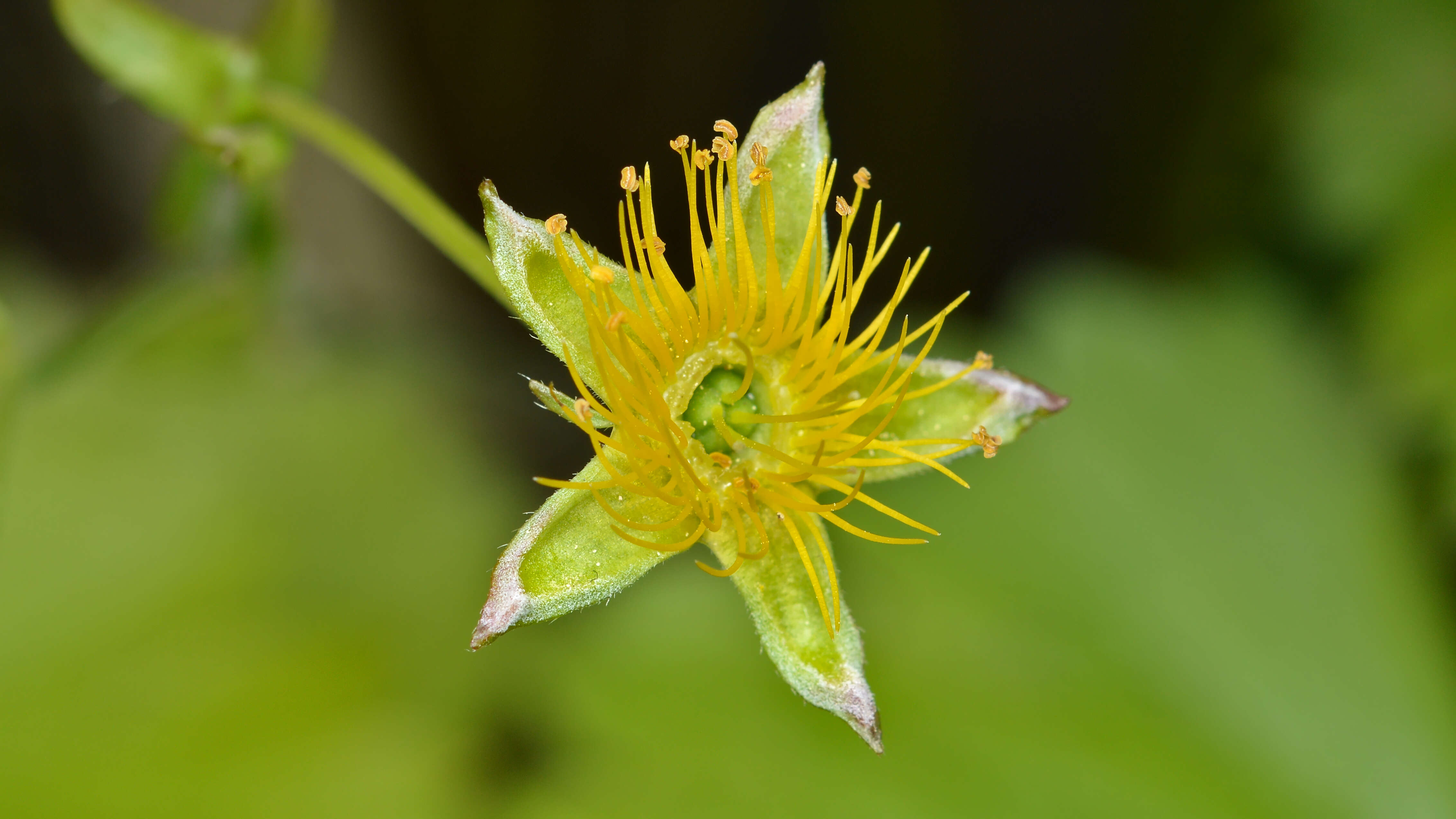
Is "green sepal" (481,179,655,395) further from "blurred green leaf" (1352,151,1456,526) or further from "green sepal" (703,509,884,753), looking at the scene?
"blurred green leaf" (1352,151,1456,526)

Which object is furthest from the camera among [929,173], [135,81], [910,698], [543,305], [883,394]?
[929,173]

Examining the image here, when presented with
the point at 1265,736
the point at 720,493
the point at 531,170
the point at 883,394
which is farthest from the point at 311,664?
the point at 1265,736

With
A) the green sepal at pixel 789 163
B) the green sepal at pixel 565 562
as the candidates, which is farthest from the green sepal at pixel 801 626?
the green sepal at pixel 789 163

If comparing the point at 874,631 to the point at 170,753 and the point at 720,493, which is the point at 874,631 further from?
the point at 170,753

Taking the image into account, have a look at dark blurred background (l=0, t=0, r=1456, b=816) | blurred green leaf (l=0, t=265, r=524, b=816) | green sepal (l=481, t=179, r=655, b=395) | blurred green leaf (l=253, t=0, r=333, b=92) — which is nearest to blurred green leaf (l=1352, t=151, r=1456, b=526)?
dark blurred background (l=0, t=0, r=1456, b=816)

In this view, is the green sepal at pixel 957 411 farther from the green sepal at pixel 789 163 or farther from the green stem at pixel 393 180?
the green stem at pixel 393 180

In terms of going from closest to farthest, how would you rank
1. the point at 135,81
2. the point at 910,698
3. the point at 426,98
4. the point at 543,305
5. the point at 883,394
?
the point at 543,305 < the point at 883,394 < the point at 135,81 < the point at 910,698 < the point at 426,98

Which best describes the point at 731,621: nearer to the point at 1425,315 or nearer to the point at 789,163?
the point at 789,163
